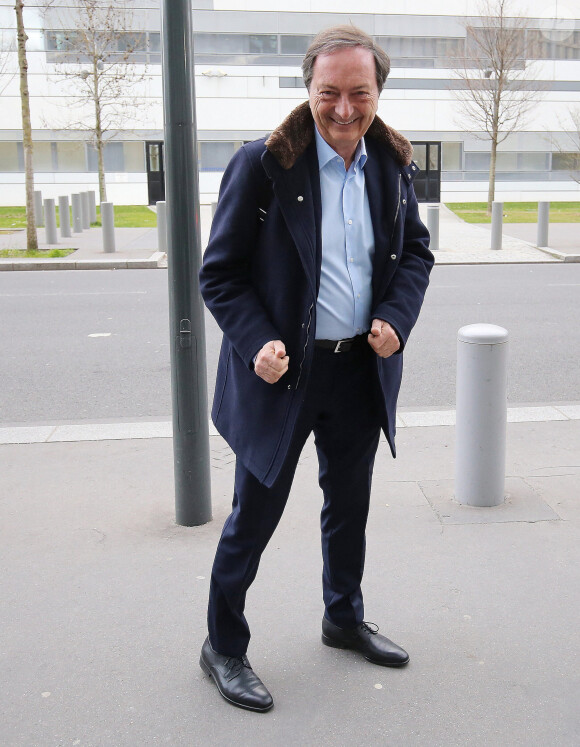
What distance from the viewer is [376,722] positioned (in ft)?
8.80

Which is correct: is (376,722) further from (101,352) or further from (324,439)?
(101,352)

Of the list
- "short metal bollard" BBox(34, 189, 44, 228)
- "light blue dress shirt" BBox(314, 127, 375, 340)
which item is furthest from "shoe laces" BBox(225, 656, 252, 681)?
"short metal bollard" BBox(34, 189, 44, 228)

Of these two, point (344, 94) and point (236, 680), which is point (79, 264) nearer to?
point (236, 680)

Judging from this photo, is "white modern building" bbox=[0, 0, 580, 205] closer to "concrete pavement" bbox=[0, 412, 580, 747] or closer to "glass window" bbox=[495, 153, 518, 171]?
"glass window" bbox=[495, 153, 518, 171]

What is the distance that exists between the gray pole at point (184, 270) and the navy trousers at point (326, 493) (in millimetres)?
1146

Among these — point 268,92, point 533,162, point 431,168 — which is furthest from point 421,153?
point 268,92

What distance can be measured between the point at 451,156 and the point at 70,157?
15356 mm

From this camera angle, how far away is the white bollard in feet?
13.7

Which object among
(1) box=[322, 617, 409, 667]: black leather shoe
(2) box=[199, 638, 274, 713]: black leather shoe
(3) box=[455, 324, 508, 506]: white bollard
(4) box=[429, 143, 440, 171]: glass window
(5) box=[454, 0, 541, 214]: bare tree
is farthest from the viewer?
(4) box=[429, 143, 440, 171]: glass window

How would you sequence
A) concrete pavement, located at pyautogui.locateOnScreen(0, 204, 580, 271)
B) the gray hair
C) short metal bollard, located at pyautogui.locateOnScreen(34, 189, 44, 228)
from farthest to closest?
short metal bollard, located at pyautogui.locateOnScreen(34, 189, 44, 228)
concrete pavement, located at pyautogui.locateOnScreen(0, 204, 580, 271)
the gray hair

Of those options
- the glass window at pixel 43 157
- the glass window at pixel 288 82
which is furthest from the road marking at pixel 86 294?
the glass window at pixel 288 82

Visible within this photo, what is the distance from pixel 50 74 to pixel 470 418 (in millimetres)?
33460

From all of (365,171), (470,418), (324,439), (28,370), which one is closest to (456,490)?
(470,418)

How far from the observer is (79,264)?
52.0 feet
